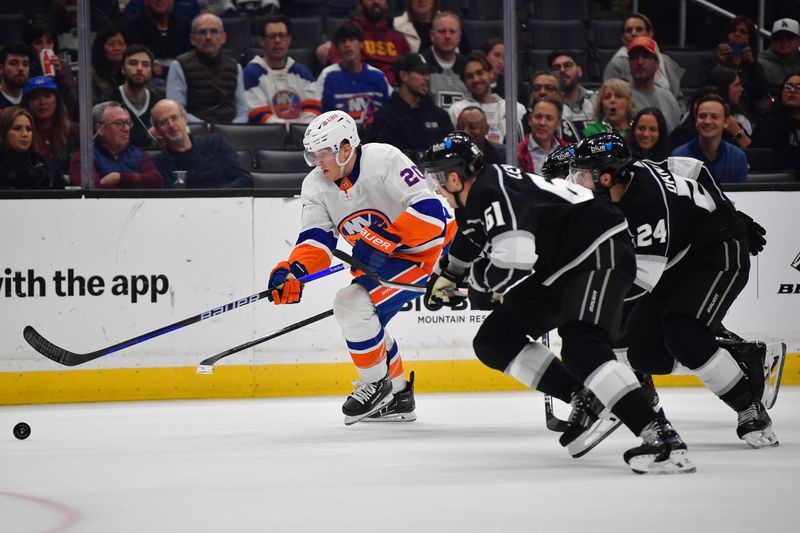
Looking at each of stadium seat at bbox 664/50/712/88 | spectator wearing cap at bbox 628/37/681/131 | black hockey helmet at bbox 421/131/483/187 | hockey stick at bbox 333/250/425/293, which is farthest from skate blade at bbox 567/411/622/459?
stadium seat at bbox 664/50/712/88

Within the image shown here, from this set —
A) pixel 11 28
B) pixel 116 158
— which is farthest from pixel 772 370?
pixel 11 28

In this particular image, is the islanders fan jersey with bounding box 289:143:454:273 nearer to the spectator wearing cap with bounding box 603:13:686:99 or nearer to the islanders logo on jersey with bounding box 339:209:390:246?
the islanders logo on jersey with bounding box 339:209:390:246

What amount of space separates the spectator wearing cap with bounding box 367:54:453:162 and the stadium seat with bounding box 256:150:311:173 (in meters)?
0.39

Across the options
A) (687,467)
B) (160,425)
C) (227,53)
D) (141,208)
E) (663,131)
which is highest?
(227,53)

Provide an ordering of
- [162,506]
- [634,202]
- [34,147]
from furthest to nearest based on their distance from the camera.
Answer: [34,147] → [634,202] → [162,506]

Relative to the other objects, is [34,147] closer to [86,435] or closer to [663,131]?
[86,435]

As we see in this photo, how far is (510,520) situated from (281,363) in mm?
3467

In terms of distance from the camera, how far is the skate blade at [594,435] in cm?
378

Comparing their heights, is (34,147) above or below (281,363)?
above

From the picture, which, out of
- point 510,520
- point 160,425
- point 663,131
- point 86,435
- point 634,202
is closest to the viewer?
point 510,520

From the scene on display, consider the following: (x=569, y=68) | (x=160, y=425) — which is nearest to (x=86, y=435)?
(x=160, y=425)

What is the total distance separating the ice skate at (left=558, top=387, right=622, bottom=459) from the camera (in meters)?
3.78

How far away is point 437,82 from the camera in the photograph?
6555mm

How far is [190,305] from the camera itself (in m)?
5.96
